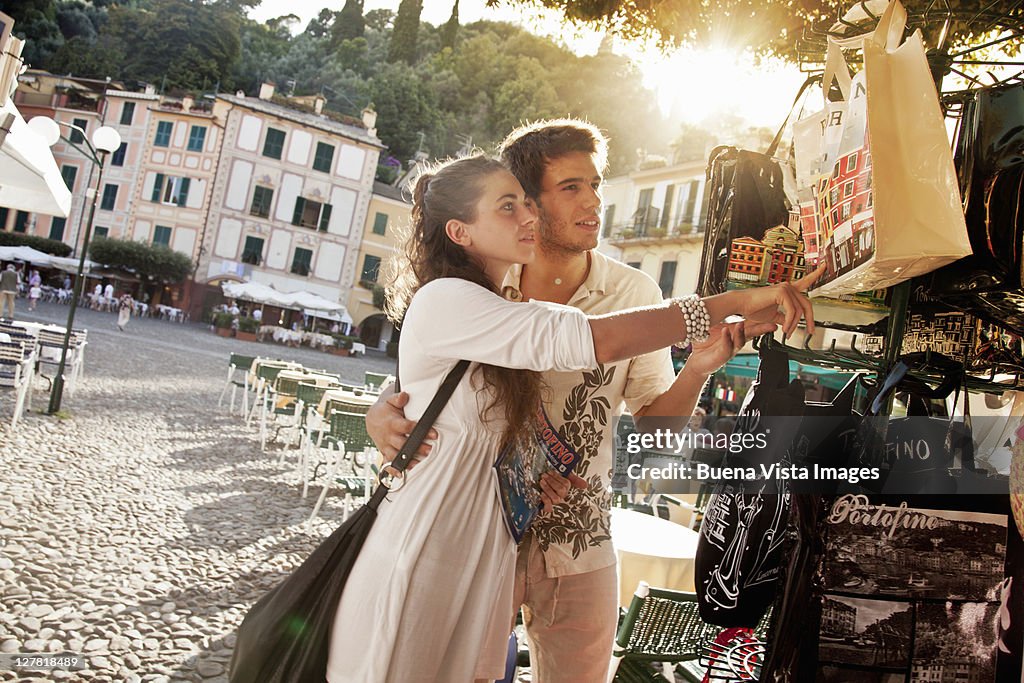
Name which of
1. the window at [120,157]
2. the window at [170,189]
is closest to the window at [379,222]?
the window at [170,189]

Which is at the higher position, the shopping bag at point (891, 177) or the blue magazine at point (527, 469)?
the shopping bag at point (891, 177)

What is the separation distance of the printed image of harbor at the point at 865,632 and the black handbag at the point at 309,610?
0.89m

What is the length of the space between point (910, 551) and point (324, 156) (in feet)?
141

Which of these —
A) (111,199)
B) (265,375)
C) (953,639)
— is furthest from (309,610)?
(111,199)

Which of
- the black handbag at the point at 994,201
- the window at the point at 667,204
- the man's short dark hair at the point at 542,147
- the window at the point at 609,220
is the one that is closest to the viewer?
the black handbag at the point at 994,201

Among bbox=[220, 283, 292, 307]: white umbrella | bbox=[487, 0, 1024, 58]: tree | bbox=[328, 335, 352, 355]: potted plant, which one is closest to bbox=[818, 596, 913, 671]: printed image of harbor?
bbox=[487, 0, 1024, 58]: tree

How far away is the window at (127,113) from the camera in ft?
140

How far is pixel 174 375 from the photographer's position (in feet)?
55.8

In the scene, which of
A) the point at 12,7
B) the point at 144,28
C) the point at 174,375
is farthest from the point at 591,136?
the point at 144,28

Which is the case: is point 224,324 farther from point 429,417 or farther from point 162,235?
point 429,417

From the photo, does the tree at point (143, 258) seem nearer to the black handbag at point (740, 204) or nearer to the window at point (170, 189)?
the window at point (170, 189)

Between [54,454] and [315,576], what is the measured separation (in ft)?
24.9

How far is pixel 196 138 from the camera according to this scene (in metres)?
40.2

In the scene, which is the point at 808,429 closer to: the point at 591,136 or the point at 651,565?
the point at 591,136
